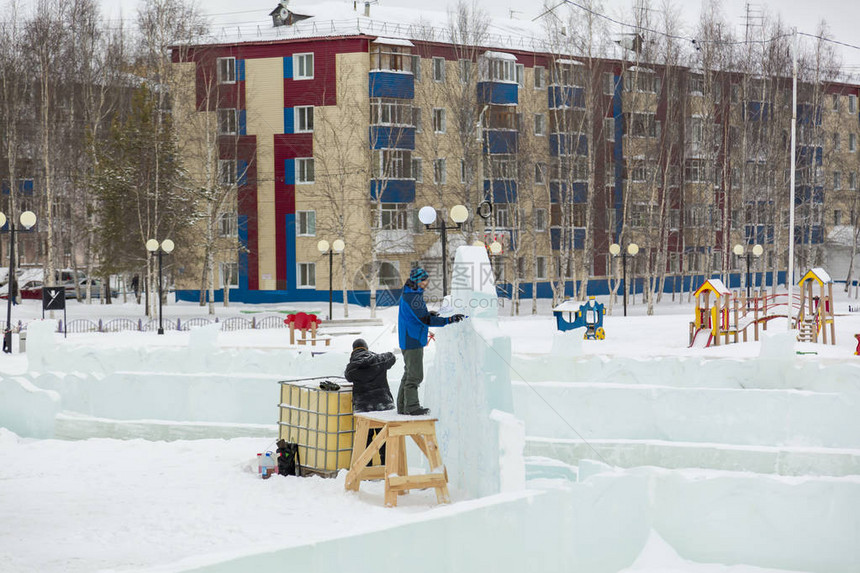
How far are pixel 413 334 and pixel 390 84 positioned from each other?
34812 millimetres

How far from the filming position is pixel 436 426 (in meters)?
9.61

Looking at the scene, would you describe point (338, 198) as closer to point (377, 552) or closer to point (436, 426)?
point (436, 426)

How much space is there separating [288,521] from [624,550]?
2.93 m

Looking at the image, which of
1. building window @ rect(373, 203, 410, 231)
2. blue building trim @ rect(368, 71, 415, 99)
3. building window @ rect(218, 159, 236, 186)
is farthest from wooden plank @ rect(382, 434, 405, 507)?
building window @ rect(218, 159, 236, 186)

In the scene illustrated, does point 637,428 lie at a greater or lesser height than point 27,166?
lesser

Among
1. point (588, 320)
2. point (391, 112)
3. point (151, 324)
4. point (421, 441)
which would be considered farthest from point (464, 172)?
point (421, 441)

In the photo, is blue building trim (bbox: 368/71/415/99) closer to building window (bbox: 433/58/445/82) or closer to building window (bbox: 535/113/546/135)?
building window (bbox: 433/58/445/82)

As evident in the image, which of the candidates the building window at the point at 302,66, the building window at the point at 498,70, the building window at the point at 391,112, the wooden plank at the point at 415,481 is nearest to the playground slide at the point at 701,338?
the wooden plank at the point at 415,481

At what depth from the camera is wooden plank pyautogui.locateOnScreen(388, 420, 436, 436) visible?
8.82 metres

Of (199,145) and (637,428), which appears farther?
(199,145)

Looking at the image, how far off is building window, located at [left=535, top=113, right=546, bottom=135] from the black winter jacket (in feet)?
126

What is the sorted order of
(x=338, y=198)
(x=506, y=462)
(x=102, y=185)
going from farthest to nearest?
1. (x=338, y=198)
2. (x=102, y=185)
3. (x=506, y=462)

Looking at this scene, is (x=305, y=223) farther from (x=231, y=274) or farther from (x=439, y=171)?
(x=439, y=171)

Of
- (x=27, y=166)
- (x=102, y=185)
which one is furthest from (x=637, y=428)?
(x=27, y=166)
